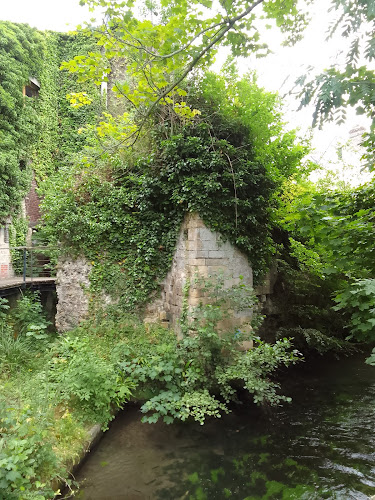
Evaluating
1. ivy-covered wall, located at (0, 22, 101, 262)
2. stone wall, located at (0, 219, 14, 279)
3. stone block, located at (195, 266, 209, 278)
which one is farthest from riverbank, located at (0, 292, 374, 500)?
ivy-covered wall, located at (0, 22, 101, 262)

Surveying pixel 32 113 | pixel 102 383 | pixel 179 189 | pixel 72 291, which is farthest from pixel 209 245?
pixel 32 113

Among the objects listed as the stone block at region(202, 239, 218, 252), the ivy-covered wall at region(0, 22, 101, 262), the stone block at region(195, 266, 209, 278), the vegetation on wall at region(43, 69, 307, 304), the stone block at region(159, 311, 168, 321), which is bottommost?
the stone block at region(159, 311, 168, 321)

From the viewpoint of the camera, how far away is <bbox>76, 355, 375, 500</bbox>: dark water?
4023 mm

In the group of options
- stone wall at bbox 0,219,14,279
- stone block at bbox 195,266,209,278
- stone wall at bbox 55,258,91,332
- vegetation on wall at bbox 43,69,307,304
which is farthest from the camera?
stone wall at bbox 0,219,14,279

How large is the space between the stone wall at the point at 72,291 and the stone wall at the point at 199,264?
1.98 meters

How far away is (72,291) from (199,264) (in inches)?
126

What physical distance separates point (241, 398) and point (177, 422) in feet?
4.53

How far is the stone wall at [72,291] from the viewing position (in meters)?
7.49

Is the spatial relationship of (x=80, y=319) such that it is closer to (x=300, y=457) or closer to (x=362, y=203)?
(x=300, y=457)

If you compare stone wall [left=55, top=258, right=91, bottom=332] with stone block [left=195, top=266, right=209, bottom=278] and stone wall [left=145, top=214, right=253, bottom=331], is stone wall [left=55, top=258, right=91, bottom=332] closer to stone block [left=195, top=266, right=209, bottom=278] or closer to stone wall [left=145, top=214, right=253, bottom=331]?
stone wall [left=145, top=214, right=253, bottom=331]

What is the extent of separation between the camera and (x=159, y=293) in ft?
23.5

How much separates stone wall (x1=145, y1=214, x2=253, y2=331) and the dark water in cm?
177

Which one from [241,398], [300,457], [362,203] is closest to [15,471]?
[300,457]

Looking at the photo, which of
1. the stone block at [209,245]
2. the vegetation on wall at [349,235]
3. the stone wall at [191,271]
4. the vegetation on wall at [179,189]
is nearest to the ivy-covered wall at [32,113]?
the vegetation on wall at [179,189]
